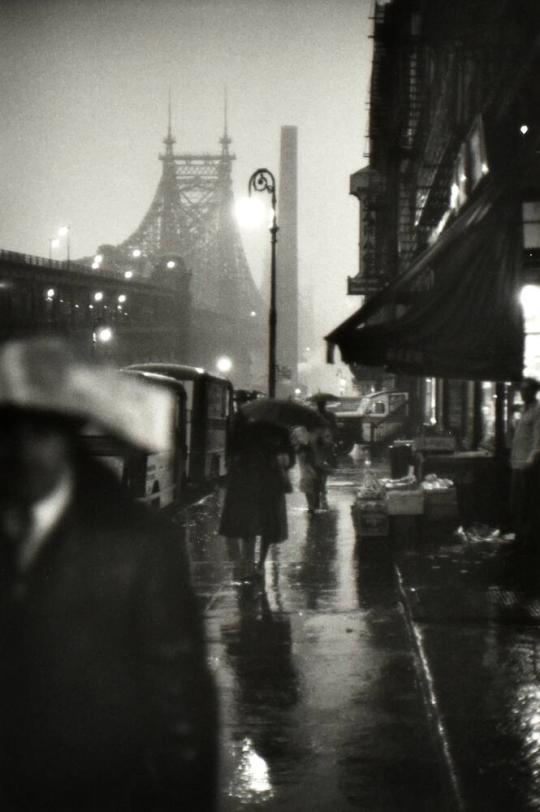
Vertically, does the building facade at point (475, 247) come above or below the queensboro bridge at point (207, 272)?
below

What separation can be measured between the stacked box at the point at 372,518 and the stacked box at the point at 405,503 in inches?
3.6

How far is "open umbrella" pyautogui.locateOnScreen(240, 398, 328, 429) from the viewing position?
38.4 feet

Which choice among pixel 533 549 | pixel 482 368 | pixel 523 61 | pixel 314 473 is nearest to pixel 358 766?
pixel 482 368

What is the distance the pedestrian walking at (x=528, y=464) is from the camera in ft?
38.8

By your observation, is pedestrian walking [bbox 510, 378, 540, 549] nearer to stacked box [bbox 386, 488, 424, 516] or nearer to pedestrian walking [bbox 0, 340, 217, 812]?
stacked box [bbox 386, 488, 424, 516]

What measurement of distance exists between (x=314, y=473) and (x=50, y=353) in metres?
11.9

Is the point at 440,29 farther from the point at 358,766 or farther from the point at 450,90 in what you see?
the point at 358,766

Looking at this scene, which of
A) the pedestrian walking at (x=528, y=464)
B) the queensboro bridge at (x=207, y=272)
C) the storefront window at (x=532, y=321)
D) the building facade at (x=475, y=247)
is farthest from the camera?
the queensboro bridge at (x=207, y=272)

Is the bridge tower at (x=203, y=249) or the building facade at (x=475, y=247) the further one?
the bridge tower at (x=203, y=249)

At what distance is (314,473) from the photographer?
17922 mm

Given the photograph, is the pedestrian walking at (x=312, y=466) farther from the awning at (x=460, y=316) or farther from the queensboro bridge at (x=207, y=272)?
the queensboro bridge at (x=207, y=272)

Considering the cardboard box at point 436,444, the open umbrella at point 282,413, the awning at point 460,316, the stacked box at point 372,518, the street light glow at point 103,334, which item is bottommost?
the stacked box at point 372,518

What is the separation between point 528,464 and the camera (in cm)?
1188

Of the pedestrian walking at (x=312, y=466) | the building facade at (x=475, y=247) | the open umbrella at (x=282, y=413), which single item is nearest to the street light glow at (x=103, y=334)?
the building facade at (x=475, y=247)
